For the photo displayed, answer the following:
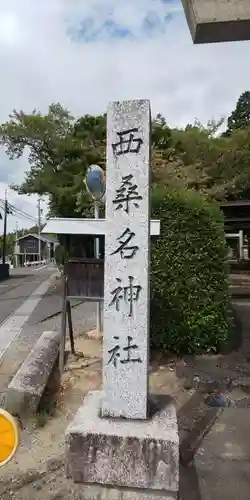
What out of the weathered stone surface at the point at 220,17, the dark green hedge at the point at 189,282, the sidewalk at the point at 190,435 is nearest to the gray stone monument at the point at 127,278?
the sidewalk at the point at 190,435

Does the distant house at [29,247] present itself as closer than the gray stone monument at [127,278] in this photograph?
No

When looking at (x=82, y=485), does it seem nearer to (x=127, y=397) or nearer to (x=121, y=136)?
(x=127, y=397)

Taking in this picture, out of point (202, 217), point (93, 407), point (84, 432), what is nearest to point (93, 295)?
point (202, 217)

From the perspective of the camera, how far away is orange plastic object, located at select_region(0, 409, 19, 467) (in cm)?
208

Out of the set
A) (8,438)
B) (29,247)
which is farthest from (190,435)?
(29,247)

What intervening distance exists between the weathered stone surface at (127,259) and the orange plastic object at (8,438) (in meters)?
0.95

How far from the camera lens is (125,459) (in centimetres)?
263

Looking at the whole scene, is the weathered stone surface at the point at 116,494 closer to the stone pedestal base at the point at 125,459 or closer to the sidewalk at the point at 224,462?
the stone pedestal base at the point at 125,459

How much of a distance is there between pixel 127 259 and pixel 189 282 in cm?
357

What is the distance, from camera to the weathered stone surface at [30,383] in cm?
442

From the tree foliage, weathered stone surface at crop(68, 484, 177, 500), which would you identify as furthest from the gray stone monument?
the tree foliage

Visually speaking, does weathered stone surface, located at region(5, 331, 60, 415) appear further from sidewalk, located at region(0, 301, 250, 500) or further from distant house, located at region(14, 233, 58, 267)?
distant house, located at region(14, 233, 58, 267)

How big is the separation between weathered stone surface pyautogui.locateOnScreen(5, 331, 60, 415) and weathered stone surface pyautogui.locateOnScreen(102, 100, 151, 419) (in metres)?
1.87

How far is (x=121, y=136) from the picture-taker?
2.94 metres
